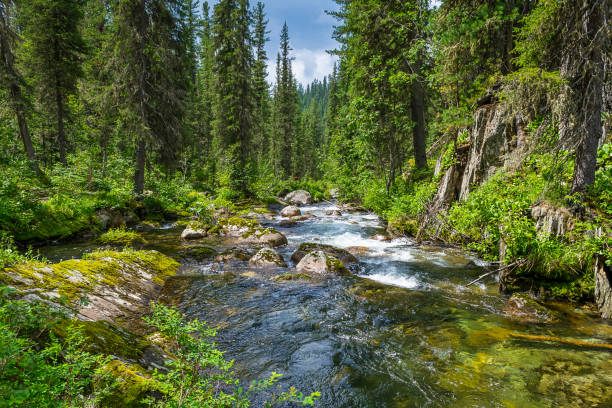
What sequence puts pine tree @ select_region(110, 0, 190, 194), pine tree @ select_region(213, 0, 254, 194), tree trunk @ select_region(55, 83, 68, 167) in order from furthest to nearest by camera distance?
pine tree @ select_region(213, 0, 254, 194) → tree trunk @ select_region(55, 83, 68, 167) → pine tree @ select_region(110, 0, 190, 194)

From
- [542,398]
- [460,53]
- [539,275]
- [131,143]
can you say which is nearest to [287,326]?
[542,398]

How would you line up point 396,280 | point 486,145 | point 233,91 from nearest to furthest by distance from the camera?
point 396,280 → point 486,145 → point 233,91

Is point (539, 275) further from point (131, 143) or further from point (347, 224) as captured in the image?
point (131, 143)

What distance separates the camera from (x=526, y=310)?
5250 millimetres

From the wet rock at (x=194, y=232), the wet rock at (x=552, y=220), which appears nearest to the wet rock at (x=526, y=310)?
the wet rock at (x=552, y=220)

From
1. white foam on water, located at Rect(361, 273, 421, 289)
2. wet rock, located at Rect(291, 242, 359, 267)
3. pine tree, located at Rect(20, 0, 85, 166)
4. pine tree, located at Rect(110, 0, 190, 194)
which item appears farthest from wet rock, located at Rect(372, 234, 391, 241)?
pine tree, located at Rect(20, 0, 85, 166)

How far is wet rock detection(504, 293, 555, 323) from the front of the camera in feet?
16.5

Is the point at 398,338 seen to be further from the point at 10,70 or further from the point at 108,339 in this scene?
the point at 10,70

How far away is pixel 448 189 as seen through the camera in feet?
32.1

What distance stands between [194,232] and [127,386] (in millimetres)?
10306

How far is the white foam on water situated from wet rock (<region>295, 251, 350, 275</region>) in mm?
823

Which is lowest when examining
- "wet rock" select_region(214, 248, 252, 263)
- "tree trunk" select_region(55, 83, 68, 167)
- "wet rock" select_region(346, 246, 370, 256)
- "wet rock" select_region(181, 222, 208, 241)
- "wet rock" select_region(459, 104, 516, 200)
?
"wet rock" select_region(346, 246, 370, 256)

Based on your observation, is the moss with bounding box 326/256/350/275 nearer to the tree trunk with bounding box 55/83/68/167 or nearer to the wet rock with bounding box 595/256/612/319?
the wet rock with bounding box 595/256/612/319

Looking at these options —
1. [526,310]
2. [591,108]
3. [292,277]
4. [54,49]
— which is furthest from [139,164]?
[591,108]
